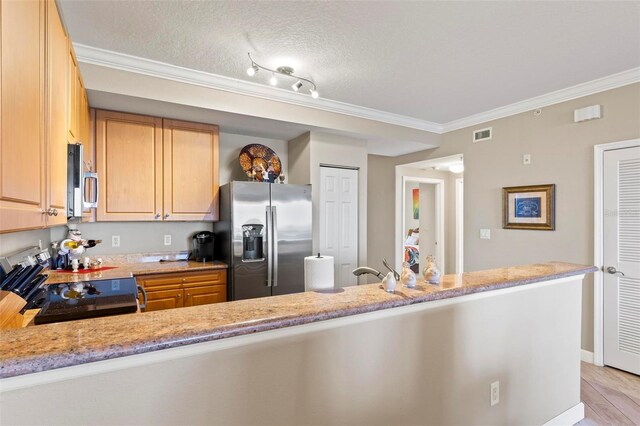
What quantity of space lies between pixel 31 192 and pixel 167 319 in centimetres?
76

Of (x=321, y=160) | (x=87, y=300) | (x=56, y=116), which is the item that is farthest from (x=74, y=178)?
(x=321, y=160)

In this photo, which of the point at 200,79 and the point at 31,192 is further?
the point at 200,79

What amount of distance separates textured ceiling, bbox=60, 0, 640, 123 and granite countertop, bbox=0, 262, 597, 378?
1720mm

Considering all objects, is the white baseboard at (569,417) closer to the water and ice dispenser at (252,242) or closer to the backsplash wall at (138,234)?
the water and ice dispenser at (252,242)

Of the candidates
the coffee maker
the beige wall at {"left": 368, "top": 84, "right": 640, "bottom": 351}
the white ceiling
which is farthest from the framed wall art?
the coffee maker

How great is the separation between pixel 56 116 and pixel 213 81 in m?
1.58

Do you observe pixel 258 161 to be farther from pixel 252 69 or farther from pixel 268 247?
pixel 252 69

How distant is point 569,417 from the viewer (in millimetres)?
2207

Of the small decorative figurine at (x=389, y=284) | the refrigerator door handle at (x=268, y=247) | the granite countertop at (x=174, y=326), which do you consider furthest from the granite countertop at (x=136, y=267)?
the small decorative figurine at (x=389, y=284)

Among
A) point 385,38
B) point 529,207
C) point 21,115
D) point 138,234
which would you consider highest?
point 385,38

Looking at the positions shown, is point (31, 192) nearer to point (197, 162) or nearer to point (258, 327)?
point (258, 327)

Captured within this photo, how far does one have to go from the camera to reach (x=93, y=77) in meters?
2.56

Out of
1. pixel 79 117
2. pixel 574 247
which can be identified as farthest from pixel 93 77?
pixel 574 247

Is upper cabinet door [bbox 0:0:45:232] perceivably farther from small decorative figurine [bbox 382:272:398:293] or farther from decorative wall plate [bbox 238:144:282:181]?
decorative wall plate [bbox 238:144:282:181]
